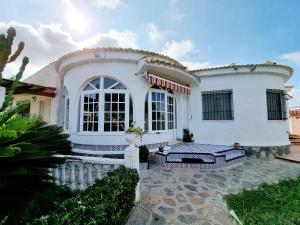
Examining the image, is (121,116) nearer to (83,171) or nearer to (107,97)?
(107,97)

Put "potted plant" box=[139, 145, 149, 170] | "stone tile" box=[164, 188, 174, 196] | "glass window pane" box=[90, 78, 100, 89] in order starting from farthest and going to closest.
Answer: "glass window pane" box=[90, 78, 100, 89], "potted plant" box=[139, 145, 149, 170], "stone tile" box=[164, 188, 174, 196]

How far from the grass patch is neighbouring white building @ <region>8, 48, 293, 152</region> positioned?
8.51 meters

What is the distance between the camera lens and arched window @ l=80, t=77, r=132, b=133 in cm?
1517

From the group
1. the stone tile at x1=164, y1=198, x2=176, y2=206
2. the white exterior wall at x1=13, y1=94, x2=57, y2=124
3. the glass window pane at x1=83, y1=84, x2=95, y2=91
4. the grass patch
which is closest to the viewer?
the grass patch

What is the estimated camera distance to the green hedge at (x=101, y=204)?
12.7 ft

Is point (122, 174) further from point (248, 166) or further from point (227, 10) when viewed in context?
point (227, 10)

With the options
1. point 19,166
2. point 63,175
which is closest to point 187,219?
point 63,175

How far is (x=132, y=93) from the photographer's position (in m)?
15.4

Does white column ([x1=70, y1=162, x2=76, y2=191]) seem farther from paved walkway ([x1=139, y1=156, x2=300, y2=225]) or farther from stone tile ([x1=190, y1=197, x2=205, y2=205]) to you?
stone tile ([x1=190, y1=197, x2=205, y2=205])

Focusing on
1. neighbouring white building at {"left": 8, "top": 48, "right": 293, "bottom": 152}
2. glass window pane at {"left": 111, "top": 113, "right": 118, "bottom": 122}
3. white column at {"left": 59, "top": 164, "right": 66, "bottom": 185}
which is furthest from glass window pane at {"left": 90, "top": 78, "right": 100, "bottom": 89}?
white column at {"left": 59, "top": 164, "right": 66, "bottom": 185}

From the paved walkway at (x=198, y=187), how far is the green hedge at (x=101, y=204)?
1628 mm

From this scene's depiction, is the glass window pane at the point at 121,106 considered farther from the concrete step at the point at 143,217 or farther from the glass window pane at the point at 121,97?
the concrete step at the point at 143,217

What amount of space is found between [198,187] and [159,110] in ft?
28.7

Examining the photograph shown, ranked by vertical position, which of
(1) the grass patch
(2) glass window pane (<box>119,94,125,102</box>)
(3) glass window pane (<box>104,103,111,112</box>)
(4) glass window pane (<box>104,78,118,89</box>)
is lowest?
(1) the grass patch
